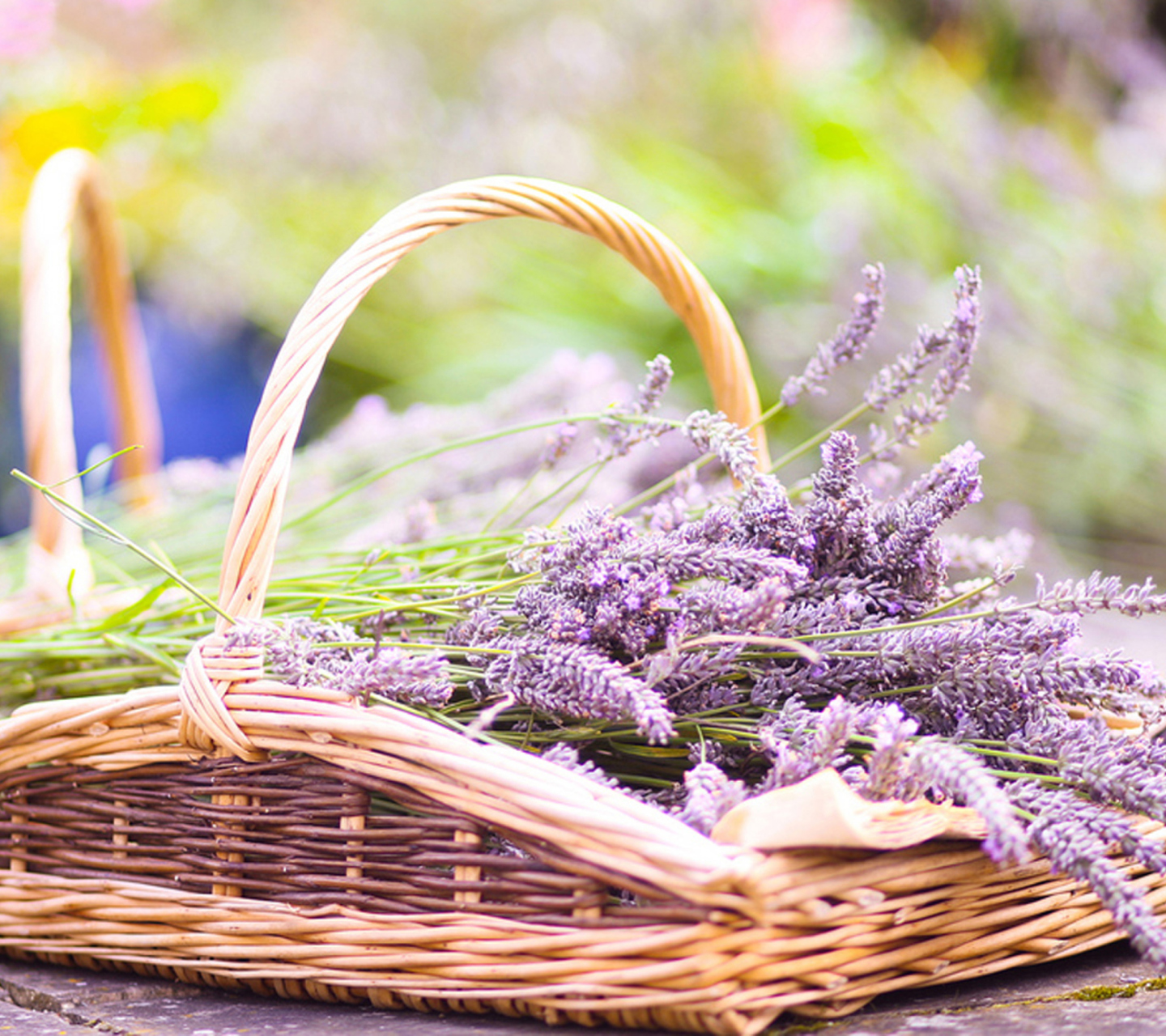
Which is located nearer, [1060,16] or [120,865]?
[120,865]

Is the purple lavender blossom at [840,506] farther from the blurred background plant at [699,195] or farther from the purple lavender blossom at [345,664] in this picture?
the blurred background plant at [699,195]

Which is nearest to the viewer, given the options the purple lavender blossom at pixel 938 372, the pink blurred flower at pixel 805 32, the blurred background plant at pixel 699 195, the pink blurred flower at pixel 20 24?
the purple lavender blossom at pixel 938 372

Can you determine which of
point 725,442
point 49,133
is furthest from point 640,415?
point 49,133

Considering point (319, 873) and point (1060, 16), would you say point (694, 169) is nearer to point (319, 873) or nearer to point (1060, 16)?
point (1060, 16)

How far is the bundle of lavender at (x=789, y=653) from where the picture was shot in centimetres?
51

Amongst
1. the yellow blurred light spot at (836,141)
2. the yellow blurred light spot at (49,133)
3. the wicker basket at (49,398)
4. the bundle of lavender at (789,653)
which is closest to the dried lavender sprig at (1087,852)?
the bundle of lavender at (789,653)

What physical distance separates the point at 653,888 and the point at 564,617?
0.14 metres

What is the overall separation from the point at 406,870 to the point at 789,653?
0.23 m

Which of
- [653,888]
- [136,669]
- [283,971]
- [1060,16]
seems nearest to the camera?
[653,888]

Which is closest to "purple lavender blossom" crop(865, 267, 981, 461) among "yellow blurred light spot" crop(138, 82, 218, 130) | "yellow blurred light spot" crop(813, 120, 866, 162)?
"yellow blurred light spot" crop(813, 120, 866, 162)

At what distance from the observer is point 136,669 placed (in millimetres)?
735

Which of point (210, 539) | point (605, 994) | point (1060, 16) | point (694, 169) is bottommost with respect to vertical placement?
point (605, 994)

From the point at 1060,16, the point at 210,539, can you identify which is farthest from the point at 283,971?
the point at 1060,16

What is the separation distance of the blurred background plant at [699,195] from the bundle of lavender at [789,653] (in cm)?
101
